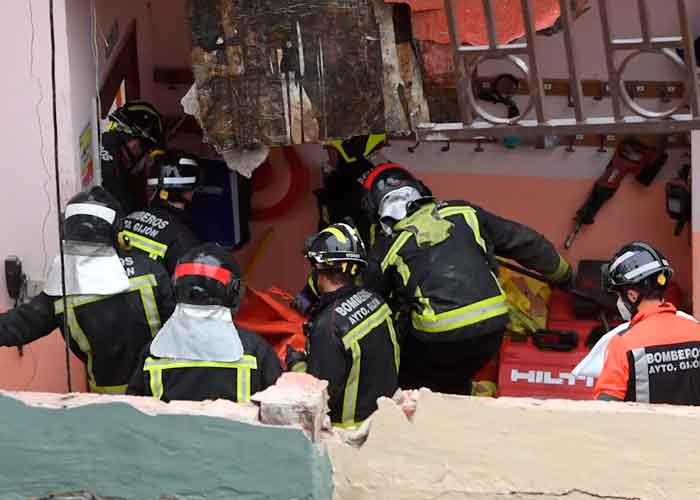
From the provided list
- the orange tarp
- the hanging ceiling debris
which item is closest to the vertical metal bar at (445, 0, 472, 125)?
the orange tarp

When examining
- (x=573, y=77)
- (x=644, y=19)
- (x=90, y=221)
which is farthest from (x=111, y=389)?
(x=644, y=19)

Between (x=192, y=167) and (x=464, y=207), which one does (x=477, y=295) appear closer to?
(x=464, y=207)

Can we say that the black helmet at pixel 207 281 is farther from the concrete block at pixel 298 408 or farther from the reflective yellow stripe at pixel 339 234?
the concrete block at pixel 298 408

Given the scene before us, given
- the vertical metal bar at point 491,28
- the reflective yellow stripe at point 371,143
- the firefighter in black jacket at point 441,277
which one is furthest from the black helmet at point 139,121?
the vertical metal bar at point 491,28

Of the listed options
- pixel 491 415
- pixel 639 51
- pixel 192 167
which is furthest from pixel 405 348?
pixel 491 415

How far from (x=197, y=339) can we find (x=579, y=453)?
1.98 m

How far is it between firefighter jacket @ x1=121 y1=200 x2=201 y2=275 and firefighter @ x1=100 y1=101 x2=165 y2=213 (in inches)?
30.1

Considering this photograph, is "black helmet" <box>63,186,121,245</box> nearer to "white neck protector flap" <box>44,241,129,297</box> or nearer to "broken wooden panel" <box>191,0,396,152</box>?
"white neck protector flap" <box>44,241,129,297</box>

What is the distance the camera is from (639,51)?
6117mm

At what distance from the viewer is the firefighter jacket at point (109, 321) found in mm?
7184

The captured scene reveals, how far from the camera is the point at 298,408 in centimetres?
509

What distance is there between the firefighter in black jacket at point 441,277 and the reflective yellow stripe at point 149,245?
113cm

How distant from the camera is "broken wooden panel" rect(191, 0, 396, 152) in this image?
732cm

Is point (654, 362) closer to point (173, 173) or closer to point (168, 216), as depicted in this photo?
point (168, 216)
